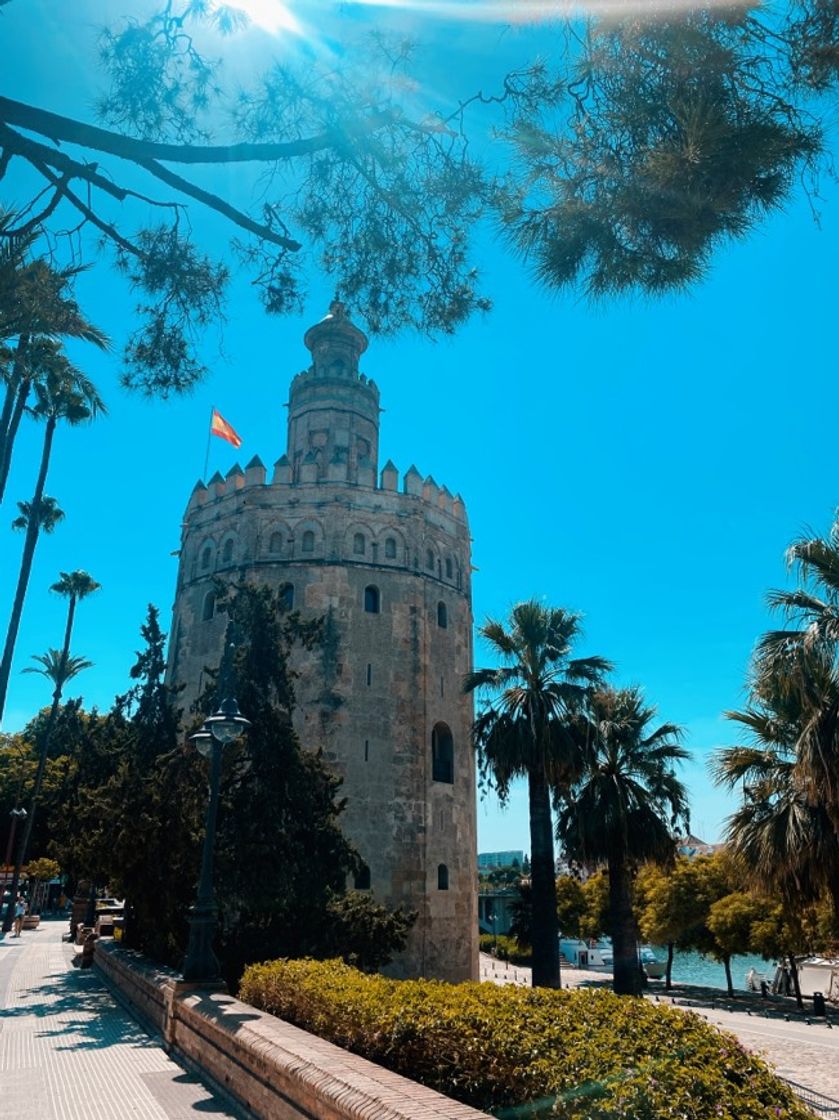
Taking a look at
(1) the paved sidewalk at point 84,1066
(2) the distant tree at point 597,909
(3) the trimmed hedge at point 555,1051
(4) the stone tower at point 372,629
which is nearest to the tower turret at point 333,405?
(4) the stone tower at point 372,629

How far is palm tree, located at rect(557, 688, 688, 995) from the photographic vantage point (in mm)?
17656

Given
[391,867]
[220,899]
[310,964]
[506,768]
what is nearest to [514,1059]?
[310,964]

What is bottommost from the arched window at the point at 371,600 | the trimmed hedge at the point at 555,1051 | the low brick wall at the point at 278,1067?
the low brick wall at the point at 278,1067

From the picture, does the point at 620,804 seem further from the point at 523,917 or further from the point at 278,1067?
the point at 523,917

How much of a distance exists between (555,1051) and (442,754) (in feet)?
71.9

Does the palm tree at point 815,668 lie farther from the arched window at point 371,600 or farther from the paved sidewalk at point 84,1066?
the arched window at point 371,600

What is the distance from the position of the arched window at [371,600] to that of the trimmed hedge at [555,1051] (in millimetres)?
18630

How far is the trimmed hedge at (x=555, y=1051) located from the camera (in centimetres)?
366

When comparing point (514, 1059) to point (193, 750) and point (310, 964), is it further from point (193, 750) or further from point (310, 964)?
point (193, 750)

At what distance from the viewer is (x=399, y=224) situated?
7301mm

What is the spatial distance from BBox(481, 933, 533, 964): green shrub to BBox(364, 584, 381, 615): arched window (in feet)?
84.9

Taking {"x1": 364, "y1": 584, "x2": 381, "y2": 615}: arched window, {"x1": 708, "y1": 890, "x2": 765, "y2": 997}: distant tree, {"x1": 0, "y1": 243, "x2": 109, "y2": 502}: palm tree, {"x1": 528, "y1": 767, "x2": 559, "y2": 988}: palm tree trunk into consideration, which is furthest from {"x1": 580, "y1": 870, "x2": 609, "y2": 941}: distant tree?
{"x1": 0, "y1": 243, "x2": 109, "y2": 502}: palm tree

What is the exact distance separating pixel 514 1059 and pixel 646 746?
50.2 feet

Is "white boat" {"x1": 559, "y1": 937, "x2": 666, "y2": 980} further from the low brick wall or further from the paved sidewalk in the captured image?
the low brick wall
